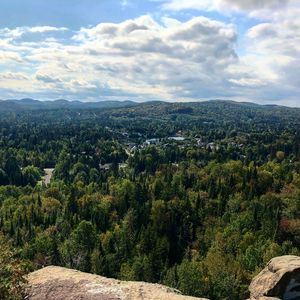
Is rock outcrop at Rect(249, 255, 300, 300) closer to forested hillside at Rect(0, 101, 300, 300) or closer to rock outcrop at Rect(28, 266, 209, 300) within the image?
rock outcrop at Rect(28, 266, 209, 300)

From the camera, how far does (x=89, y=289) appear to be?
1123 inches

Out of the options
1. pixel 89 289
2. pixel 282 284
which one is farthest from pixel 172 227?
pixel 89 289

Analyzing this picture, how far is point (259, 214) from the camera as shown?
123500mm

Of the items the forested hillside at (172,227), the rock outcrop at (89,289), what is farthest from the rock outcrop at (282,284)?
the forested hillside at (172,227)

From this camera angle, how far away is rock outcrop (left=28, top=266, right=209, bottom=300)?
27.9m

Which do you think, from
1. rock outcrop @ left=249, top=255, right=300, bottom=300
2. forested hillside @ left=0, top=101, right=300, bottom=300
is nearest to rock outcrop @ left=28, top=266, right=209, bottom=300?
rock outcrop @ left=249, top=255, right=300, bottom=300

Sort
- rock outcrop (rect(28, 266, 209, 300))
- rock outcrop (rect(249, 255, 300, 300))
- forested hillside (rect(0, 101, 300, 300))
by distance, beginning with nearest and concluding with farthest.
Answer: rock outcrop (rect(28, 266, 209, 300)), rock outcrop (rect(249, 255, 300, 300)), forested hillside (rect(0, 101, 300, 300))

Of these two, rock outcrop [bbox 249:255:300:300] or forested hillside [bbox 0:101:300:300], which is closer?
rock outcrop [bbox 249:255:300:300]

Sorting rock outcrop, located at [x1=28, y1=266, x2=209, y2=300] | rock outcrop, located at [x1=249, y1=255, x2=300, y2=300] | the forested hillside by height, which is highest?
rock outcrop, located at [x1=28, y1=266, x2=209, y2=300]

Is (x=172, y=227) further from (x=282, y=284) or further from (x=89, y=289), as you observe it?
(x=89, y=289)

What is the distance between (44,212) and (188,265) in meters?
77.0

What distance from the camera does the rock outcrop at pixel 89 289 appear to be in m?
27.9

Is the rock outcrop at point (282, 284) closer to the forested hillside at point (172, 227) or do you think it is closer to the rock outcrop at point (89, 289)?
the rock outcrop at point (89, 289)

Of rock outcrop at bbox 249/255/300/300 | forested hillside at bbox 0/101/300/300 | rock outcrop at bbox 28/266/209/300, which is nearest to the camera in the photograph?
rock outcrop at bbox 28/266/209/300
